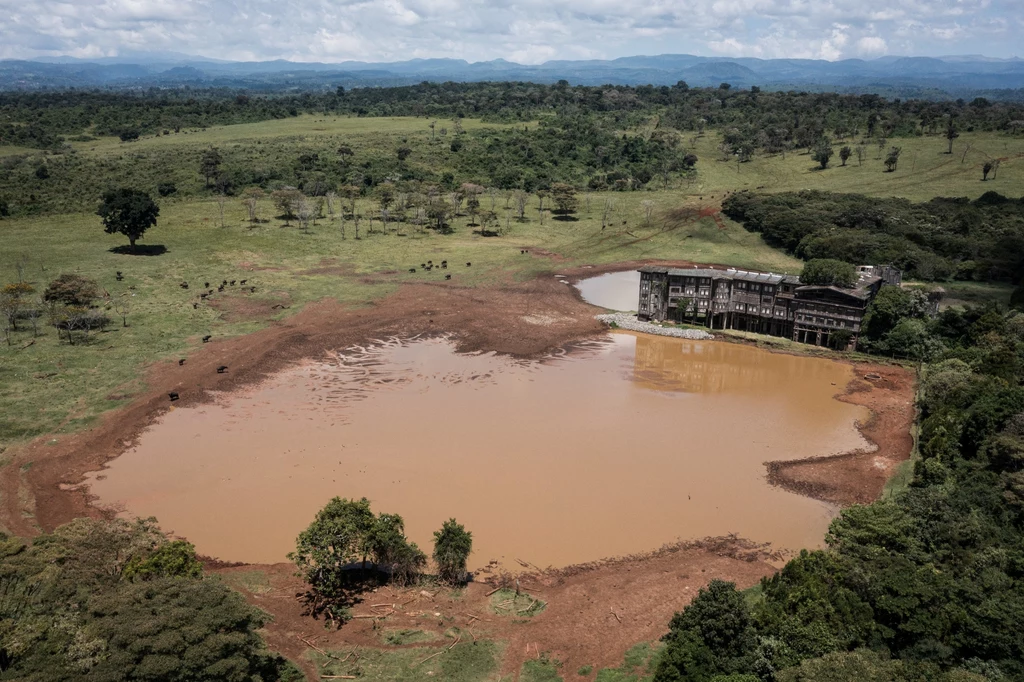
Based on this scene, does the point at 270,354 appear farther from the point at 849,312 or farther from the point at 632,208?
the point at 632,208

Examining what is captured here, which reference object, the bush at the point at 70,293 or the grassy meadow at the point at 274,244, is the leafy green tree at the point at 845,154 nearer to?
the grassy meadow at the point at 274,244

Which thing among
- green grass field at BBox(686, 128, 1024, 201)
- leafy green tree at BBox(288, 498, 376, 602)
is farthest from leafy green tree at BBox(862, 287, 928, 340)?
green grass field at BBox(686, 128, 1024, 201)

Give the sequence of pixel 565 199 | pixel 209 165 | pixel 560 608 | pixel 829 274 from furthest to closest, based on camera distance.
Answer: pixel 209 165, pixel 565 199, pixel 829 274, pixel 560 608

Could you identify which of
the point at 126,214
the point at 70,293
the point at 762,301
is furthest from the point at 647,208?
the point at 70,293

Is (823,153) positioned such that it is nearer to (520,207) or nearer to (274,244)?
(520,207)

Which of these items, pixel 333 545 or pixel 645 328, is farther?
pixel 645 328

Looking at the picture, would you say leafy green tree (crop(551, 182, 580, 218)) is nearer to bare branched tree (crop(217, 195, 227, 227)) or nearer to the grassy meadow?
the grassy meadow
